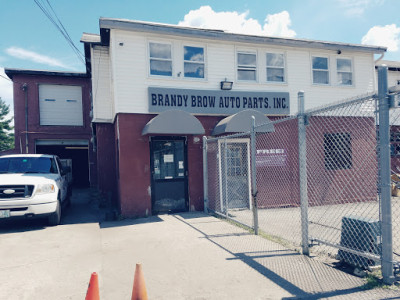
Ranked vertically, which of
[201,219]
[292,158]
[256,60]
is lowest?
[201,219]

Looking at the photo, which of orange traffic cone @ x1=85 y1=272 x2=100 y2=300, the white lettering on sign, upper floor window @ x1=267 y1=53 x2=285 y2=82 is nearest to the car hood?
orange traffic cone @ x1=85 y1=272 x2=100 y2=300

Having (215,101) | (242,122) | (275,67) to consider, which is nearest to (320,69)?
(275,67)

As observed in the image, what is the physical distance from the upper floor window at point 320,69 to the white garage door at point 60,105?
12849 mm

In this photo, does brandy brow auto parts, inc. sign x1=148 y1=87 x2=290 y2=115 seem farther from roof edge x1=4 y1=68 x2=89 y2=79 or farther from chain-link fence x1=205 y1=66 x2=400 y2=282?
roof edge x1=4 y1=68 x2=89 y2=79

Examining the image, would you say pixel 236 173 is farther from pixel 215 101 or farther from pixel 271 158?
pixel 215 101

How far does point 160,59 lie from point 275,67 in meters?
4.07

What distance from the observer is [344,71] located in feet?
35.9

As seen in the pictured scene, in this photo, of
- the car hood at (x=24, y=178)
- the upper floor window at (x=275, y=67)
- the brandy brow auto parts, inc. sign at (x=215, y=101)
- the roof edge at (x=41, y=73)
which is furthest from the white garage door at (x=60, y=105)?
the upper floor window at (x=275, y=67)

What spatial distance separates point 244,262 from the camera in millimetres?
4539

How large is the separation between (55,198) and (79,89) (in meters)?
11.0

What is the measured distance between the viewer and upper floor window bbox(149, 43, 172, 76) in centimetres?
903

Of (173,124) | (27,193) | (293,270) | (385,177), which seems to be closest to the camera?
(385,177)

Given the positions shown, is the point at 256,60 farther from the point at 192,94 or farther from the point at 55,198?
the point at 55,198

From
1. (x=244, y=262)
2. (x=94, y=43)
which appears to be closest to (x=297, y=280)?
(x=244, y=262)
